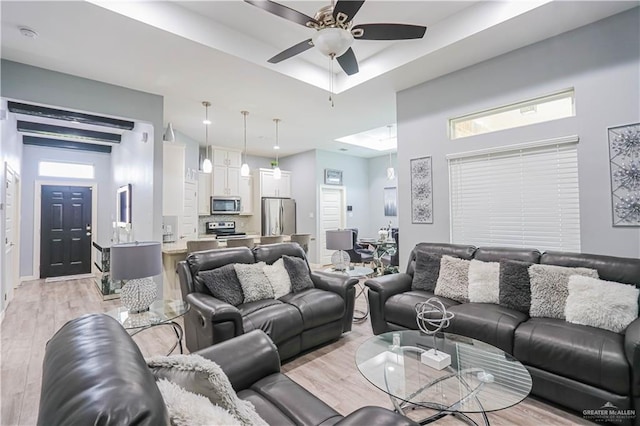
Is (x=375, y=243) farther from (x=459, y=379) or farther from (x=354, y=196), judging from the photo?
(x=459, y=379)

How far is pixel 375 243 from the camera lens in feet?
20.0

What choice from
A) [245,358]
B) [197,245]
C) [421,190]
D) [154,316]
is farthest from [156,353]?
[421,190]

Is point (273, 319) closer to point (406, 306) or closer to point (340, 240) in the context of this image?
point (406, 306)

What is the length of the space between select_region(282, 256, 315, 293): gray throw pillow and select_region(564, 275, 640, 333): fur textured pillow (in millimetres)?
2275

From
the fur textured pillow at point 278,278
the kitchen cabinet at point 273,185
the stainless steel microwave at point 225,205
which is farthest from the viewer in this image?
the kitchen cabinet at point 273,185

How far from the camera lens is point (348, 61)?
2.71 m

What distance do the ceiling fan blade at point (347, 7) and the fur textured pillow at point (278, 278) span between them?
2.31 m

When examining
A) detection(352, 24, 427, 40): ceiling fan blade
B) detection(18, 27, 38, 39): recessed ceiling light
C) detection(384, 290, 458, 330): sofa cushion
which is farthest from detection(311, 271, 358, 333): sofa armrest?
detection(18, 27, 38, 39): recessed ceiling light

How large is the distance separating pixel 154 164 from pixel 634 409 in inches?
198

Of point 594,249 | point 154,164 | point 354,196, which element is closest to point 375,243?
point 354,196

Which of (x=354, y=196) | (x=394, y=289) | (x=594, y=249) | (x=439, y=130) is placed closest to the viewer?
(x=594, y=249)

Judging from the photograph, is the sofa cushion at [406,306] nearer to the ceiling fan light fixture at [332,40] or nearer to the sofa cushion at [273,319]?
the sofa cushion at [273,319]

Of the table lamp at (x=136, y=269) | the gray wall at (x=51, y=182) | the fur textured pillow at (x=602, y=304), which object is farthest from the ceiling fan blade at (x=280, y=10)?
the gray wall at (x=51, y=182)

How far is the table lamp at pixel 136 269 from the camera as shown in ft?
7.20
